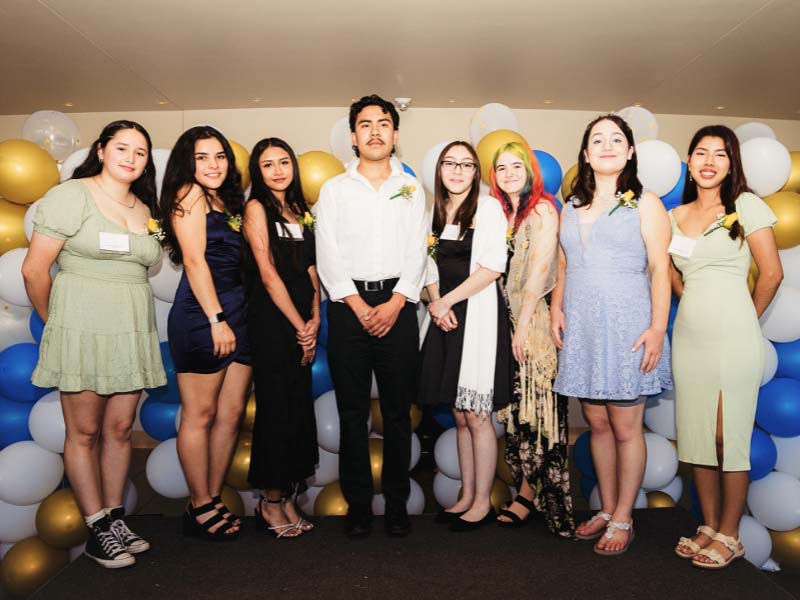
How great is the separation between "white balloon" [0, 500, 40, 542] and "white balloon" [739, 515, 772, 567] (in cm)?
343

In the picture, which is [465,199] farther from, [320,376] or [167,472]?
[167,472]

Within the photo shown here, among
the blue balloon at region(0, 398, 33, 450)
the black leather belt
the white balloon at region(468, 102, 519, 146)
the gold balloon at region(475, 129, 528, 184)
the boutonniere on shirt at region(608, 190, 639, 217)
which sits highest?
the white balloon at region(468, 102, 519, 146)

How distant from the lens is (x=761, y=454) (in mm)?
2590

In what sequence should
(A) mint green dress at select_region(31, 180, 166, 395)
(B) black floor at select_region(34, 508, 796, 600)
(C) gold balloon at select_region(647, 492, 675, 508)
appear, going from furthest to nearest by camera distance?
(C) gold balloon at select_region(647, 492, 675, 508) → (A) mint green dress at select_region(31, 180, 166, 395) → (B) black floor at select_region(34, 508, 796, 600)

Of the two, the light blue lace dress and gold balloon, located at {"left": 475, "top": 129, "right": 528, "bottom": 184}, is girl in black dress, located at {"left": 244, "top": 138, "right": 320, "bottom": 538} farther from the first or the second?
the light blue lace dress

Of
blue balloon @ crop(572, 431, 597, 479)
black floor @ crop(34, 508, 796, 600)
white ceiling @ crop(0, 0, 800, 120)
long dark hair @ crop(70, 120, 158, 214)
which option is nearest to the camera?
black floor @ crop(34, 508, 796, 600)

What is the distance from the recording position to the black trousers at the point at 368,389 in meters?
2.28

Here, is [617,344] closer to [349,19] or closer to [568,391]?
[568,391]

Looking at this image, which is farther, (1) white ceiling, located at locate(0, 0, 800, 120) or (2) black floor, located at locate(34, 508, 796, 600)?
(1) white ceiling, located at locate(0, 0, 800, 120)

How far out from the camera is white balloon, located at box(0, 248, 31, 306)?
2.51 meters

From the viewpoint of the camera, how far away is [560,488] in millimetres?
2299

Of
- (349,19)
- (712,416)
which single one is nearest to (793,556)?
(712,416)

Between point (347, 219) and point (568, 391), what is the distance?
1.14 meters

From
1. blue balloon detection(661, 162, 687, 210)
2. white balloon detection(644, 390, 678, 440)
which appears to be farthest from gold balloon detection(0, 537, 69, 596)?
blue balloon detection(661, 162, 687, 210)
